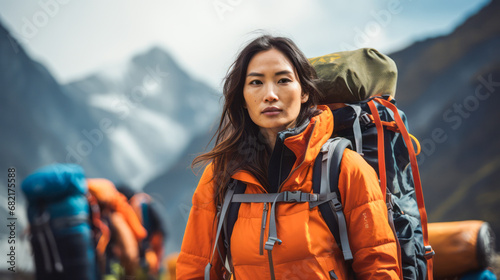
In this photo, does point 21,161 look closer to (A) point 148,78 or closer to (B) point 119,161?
(B) point 119,161

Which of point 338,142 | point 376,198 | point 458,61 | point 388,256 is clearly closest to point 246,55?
point 338,142

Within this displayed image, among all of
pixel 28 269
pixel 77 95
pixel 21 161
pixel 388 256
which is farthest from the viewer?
pixel 77 95

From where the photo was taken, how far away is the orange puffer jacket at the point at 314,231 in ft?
4.15

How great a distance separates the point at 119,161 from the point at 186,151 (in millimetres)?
1156

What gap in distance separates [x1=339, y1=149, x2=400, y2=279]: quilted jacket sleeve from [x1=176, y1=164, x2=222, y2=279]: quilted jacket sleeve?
47 cm

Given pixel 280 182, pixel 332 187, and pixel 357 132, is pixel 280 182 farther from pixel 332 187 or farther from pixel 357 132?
pixel 357 132

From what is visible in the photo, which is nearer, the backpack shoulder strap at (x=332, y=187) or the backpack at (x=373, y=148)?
the backpack shoulder strap at (x=332, y=187)

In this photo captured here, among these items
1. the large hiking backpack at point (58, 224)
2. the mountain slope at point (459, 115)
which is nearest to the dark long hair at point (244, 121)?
the large hiking backpack at point (58, 224)

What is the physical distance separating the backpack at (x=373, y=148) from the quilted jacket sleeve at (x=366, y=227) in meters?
0.06

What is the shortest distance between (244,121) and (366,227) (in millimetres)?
600

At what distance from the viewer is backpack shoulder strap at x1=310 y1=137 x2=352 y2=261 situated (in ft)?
4.22

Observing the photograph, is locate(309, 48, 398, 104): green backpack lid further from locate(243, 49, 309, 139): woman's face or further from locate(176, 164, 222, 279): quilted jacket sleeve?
locate(176, 164, 222, 279): quilted jacket sleeve

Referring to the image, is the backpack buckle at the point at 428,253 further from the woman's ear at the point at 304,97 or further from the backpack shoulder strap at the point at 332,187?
the woman's ear at the point at 304,97

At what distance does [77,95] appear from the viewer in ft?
24.0
